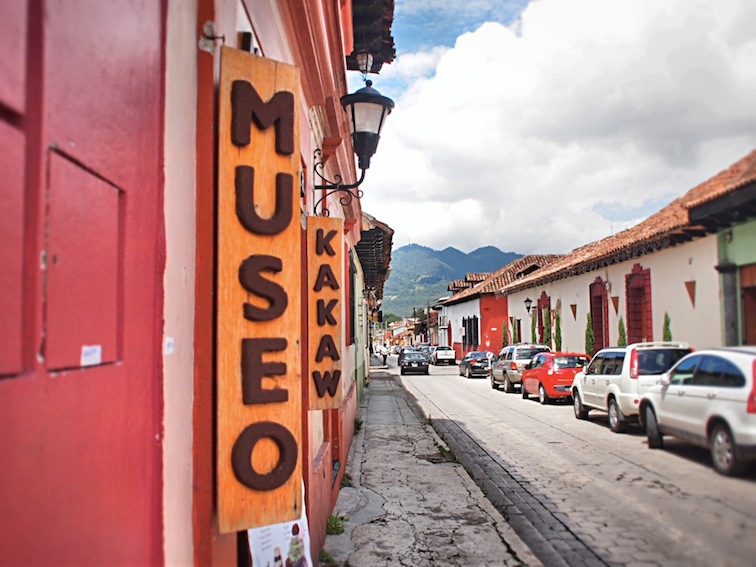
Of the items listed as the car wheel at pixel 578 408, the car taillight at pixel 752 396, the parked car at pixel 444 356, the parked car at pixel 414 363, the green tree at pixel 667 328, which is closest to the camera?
the car taillight at pixel 752 396

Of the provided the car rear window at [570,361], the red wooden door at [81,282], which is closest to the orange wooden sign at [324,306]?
the car rear window at [570,361]

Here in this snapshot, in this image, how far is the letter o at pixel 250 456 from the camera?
2.47 meters

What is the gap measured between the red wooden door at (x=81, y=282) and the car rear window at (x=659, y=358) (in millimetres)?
1337

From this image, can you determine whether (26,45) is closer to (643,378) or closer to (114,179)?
(114,179)

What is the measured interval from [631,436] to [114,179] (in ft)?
5.29

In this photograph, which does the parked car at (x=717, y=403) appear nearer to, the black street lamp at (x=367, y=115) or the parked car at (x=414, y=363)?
the black street lamp at (x=367, y=115)

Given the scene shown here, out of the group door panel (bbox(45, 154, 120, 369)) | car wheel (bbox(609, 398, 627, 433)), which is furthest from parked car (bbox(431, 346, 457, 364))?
door panel (bbox(45, 154, 120, 369))

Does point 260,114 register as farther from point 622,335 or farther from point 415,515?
point 415,515

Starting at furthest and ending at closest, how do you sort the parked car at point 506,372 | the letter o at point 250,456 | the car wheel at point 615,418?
the parked car at point 506,372 → the letter o at point 250,456 → the car wheel at point 615,418

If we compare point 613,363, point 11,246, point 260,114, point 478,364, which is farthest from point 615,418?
point 478,364

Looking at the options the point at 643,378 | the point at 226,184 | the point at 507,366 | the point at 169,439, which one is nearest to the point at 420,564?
the point at 169,439

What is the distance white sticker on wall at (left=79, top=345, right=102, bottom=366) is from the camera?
5.13 feet

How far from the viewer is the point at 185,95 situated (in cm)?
244

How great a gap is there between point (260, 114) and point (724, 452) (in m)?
2.08
